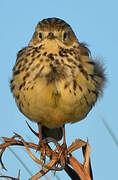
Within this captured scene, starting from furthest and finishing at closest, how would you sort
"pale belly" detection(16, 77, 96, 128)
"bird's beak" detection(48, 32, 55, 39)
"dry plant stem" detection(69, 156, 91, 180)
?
"bird's beak" detection(48, 32, 55, 39), "pale belly" detection(16, 77, 96, 128), "dry plant stem" detection(69, 156, 91, 180)

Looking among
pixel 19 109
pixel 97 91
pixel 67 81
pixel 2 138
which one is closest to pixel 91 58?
pixel 97 91

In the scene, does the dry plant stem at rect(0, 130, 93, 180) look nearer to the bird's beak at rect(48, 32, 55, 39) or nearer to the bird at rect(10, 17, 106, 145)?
the bird at rect(10, 17, 106, 145)

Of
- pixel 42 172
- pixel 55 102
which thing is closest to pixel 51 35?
pixel 55 102

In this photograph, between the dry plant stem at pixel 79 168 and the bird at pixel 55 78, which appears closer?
the dry plant stem at pixel 79 168

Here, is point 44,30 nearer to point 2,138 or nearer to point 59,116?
point 59,116

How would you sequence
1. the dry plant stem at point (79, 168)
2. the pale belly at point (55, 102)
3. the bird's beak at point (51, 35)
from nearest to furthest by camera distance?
the dry plant stem at point (79, 168), the pale belly at point (55, 102), the bird's beak at point (51, 35)

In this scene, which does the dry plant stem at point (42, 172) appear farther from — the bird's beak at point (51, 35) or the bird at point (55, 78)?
the bird's beak at point (51, 35)

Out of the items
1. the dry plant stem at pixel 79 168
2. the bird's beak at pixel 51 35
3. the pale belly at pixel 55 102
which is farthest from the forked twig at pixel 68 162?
the bird's beak at pixel 51 35

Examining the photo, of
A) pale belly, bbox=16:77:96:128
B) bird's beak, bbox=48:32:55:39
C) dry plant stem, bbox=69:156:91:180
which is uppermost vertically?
bird's beak, bbox=48:32:55:39

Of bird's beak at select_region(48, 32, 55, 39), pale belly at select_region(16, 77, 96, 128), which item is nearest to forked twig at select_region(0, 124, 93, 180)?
pale belly at select_region(16, 77, 96, 128)
